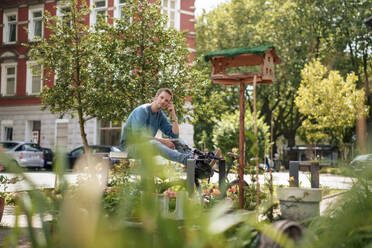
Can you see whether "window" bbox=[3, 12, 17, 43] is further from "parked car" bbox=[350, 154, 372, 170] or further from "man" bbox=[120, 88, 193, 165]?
"parked car" bbox=[350, 154, 372, 170]

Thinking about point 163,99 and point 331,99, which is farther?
point 331,99

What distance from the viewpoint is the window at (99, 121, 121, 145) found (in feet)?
93.1

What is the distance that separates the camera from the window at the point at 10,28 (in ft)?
103

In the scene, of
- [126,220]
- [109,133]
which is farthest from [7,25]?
[126,220]

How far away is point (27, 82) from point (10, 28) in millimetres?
4374

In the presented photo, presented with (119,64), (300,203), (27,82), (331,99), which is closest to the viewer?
(300,203)

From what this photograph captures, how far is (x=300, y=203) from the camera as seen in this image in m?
3.65

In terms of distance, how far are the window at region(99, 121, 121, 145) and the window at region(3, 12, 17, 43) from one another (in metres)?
9.37

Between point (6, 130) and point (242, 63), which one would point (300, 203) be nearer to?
point (242, 63)

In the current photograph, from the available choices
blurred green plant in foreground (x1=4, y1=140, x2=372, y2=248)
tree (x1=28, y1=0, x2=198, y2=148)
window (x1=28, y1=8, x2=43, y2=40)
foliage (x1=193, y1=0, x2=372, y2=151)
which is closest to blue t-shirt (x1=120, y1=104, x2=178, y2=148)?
blurred green plant in foreground (x1=4, y1=140, x2=372, y2=248)

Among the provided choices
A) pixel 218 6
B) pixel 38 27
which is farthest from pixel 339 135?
pixel 38 27

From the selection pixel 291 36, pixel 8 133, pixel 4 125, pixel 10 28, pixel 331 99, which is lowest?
pixel 8 133

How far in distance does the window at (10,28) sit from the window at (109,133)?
369 inches

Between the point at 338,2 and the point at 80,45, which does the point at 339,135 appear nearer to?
the point at 338,2
